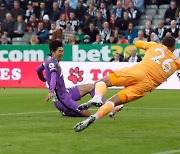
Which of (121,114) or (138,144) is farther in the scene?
(121,114)

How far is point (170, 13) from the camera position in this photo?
100ft

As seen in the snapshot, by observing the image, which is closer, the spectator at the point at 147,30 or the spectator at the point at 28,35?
the spectator at the point at 147,30

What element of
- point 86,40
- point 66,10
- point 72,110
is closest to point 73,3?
point 66,10

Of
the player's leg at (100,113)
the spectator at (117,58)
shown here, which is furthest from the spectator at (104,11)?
the player's leg at (100,113)

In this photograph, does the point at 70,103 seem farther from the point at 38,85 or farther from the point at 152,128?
the point at 38,85

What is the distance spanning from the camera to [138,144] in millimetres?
10906

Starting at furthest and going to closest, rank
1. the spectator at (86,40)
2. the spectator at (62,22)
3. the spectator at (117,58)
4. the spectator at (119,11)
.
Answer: the spectator at (62,22) → the spectator at (119,11) → the spectator at (86,40) → the spectator at (117,58)

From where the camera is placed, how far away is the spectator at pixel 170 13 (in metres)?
30.5

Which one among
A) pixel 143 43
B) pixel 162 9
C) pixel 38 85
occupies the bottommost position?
pixel 38 85

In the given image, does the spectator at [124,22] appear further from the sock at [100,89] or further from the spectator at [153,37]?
the sock at [100,89]

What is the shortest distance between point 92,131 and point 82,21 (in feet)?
66.4

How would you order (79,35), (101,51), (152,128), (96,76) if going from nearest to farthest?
(152,128), (96,76), (101,51), (79,35)

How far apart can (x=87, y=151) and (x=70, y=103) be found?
5235 mm

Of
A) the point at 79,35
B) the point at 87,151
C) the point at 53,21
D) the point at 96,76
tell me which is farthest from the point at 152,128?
the point at 53,21
